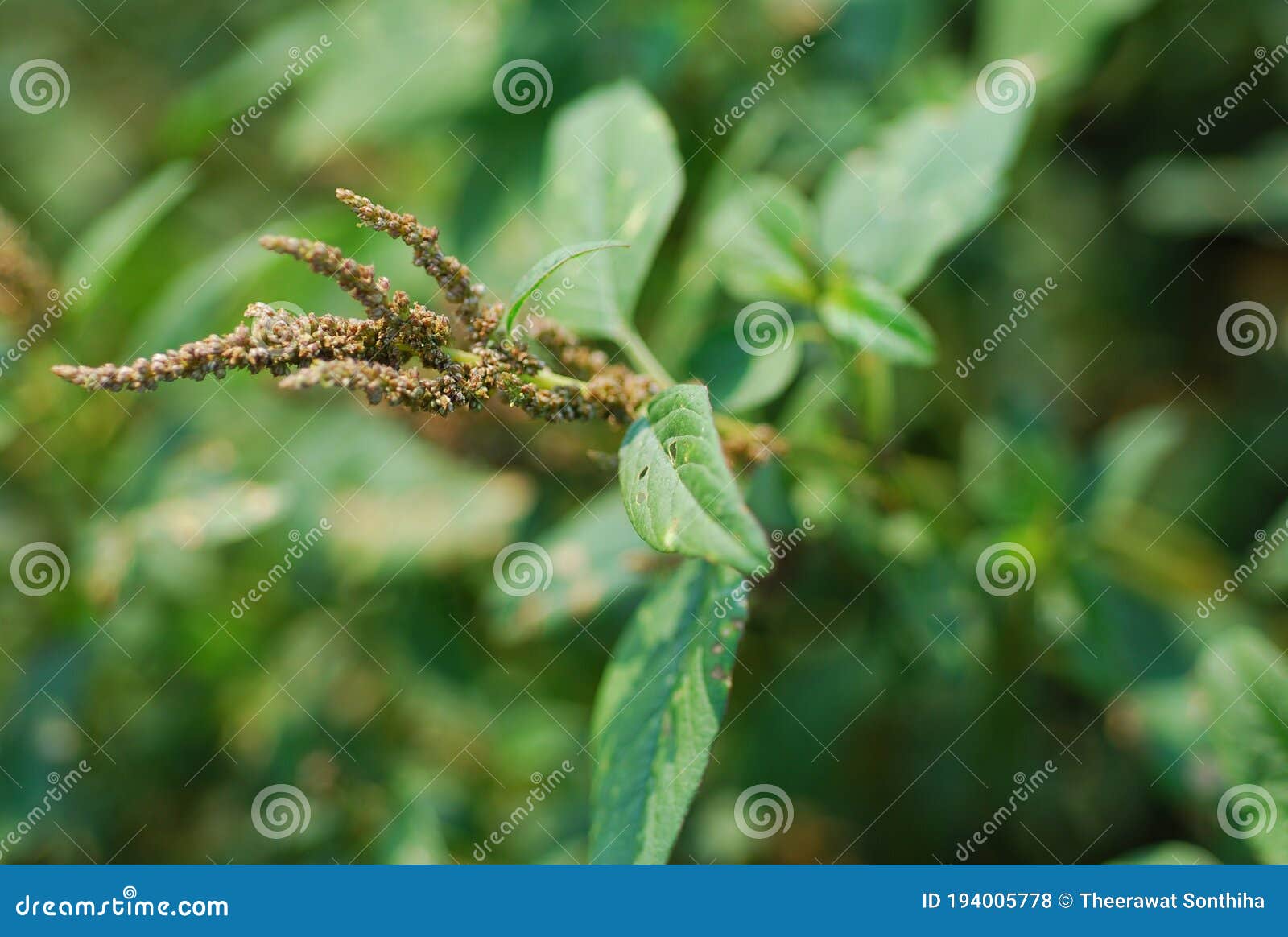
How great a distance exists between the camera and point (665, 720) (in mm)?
1690

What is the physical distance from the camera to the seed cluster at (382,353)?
1.41m

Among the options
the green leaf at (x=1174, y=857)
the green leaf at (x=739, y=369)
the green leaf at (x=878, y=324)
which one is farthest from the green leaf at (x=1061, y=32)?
the green leaf at (x=1174, y=857)

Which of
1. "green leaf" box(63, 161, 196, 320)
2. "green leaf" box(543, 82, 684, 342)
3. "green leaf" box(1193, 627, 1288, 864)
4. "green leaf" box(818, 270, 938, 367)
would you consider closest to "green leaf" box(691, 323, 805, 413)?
"green leaf" box(818, 270, 938, 367)

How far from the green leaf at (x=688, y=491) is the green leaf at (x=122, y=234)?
1.69 meters

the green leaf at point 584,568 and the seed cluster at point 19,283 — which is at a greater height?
the green leaf at point 584,568

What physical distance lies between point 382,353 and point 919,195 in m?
1.27

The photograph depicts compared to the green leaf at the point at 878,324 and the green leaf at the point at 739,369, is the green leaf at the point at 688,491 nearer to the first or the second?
the green leaf at the point at 739,369

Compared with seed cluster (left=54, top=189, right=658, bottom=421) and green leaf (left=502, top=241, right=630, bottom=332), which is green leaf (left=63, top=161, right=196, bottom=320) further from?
green leaf (left=502, top=241, right=630, bottom=332)

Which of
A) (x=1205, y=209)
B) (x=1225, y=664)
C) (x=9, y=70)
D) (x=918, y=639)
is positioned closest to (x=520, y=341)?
(x=918, y=639)

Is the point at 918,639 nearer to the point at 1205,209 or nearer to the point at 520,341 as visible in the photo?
the point at 520,341

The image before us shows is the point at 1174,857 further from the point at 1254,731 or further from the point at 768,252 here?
the point at 768,252

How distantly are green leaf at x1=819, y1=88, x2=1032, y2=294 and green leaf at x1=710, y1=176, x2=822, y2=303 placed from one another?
3.4 inches

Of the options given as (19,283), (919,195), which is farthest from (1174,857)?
(19,283)

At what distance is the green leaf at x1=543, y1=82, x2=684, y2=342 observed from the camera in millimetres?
2012
